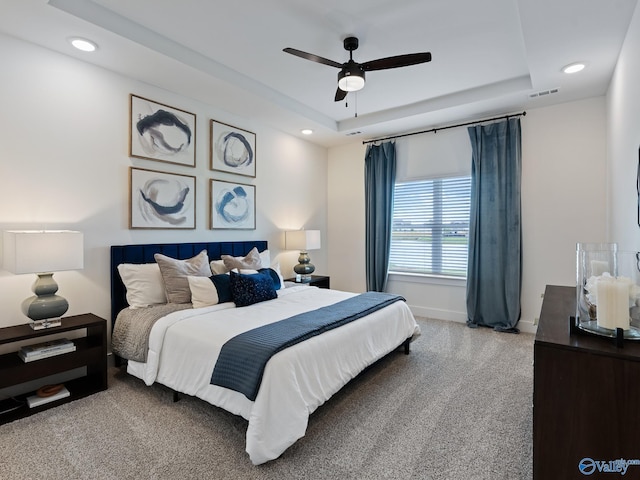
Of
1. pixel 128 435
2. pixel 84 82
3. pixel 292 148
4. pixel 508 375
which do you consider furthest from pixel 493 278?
pixel 84 82

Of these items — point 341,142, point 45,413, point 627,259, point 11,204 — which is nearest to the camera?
point 627,259

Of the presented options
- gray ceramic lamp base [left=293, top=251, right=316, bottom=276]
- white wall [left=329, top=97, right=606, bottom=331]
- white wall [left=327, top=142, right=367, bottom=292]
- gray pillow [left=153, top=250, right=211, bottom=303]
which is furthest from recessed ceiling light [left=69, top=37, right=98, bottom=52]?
white wall [left=329, top=97, right=606, bottom=331]

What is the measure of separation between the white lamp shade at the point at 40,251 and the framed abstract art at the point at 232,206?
1.60 metres

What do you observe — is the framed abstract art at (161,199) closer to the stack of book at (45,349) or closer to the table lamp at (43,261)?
the table lamp at (43,261)

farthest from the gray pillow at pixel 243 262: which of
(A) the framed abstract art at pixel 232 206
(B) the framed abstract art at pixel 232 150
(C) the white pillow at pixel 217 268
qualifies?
(B) the framed abstract art at pixel 232 150

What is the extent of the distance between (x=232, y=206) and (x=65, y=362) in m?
2.32

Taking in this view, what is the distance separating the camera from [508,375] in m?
2.98

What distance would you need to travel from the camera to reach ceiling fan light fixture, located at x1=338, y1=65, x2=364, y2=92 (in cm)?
265

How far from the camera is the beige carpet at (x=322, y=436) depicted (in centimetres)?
180

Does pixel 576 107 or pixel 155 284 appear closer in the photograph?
pixel 155 284

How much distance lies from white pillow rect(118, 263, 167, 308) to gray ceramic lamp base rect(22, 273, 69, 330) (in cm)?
52

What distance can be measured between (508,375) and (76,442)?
3299 millimetres

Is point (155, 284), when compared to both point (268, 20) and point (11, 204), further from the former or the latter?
point (268, 20)

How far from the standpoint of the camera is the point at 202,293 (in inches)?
118
